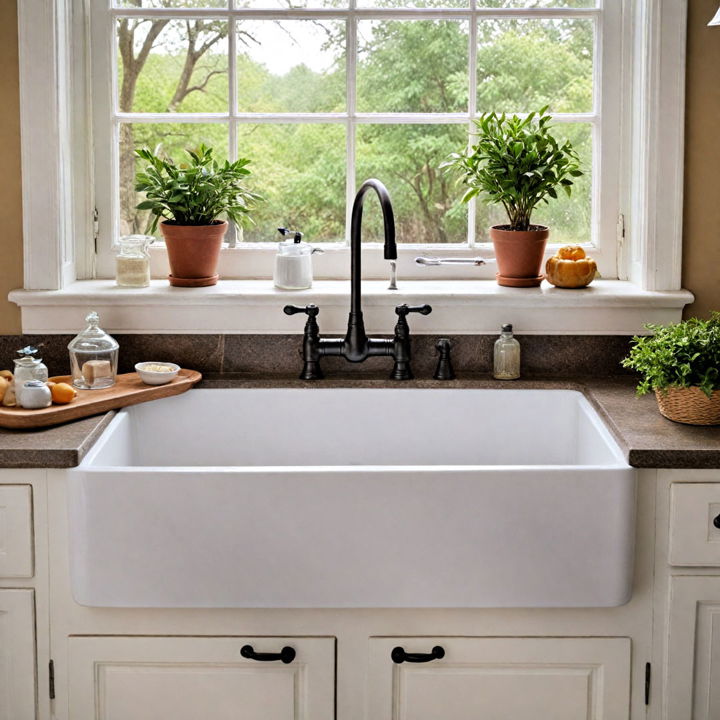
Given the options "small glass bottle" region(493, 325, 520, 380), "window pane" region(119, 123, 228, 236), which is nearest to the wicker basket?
"small glass bottle" region(493, 325, 520, 380)

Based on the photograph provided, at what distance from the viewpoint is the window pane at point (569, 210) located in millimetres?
2979

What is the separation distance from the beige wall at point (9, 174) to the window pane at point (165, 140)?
315mm

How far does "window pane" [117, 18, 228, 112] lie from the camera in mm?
2951

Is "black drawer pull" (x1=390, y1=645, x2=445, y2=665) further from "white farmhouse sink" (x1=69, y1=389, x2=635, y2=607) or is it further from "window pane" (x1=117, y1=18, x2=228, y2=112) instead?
"window pane" (x1=117, y1=18, x2=228, y2=112)

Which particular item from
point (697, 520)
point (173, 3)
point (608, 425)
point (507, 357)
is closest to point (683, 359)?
point (608, 425)

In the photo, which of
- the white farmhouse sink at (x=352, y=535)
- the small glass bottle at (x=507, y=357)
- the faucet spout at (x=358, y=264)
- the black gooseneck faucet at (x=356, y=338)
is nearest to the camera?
the white farmhouse sink at (x=352, y=535)

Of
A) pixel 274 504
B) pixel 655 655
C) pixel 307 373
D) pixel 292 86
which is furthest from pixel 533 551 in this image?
pixel 292 86

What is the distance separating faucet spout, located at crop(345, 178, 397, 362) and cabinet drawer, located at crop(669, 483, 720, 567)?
31.7 inches

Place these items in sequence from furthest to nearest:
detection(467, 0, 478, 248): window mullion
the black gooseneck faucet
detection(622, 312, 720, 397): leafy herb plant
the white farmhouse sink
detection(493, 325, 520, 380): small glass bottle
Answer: detection(467, 0, 478, 248): window mullion < detection(493, 325, 520, 380): small glass bottle < the black gooseneck faucet < detection(622, 312, 720, 397): leafy herb plant < the white farmhouse sink

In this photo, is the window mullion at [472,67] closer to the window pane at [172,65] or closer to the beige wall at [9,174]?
the window pane at [172,65]

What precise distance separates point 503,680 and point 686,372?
0.71 m

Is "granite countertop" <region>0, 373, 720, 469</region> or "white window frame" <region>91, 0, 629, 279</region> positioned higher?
"white window frame" <region>91, 0, 629, 279</region>

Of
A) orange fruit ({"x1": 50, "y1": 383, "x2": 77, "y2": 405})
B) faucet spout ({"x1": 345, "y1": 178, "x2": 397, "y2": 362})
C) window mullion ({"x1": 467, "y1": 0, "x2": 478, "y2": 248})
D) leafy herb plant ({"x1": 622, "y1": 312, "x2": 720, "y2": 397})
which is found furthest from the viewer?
window mullion ({"x1": 467, "y1": 0, "x2": 478, "y2": 248})

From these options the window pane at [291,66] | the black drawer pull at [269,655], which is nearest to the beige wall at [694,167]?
the window pane at [291,66]
